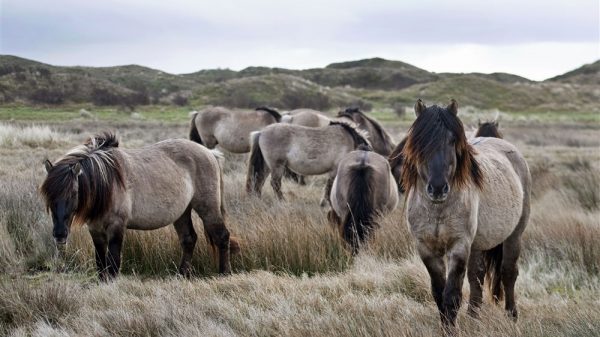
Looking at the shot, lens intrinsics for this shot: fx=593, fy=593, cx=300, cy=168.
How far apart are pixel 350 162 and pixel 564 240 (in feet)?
9.63

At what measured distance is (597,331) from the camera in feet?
12.6

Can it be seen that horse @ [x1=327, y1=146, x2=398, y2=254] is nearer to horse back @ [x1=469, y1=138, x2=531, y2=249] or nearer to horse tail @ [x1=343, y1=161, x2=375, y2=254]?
horse tail @ [x1=343, y1=161, x2=375, y2=254]

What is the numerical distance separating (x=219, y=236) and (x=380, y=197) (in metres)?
2.45

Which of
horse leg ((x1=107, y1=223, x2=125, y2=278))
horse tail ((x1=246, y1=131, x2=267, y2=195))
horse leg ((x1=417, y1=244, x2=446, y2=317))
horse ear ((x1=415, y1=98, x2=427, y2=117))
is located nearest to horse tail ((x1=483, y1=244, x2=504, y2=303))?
horse leg ((x1=417, y1=244, x2=446, y2=317))

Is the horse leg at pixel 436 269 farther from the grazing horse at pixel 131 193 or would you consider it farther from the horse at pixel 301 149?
the horse at pixel 301 149

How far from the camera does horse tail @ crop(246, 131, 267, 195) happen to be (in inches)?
467

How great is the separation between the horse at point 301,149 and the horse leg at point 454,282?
7057mm

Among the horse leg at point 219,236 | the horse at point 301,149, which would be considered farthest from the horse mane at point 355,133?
the horse leg at point 219,236

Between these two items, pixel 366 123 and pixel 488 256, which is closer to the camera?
pixel 488 256

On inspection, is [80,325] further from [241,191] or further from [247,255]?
[241,191]

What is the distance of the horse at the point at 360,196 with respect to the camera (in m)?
7.56

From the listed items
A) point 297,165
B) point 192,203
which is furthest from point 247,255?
point 297,165

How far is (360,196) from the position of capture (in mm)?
7734

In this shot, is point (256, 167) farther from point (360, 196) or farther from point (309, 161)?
point (360, 196)
